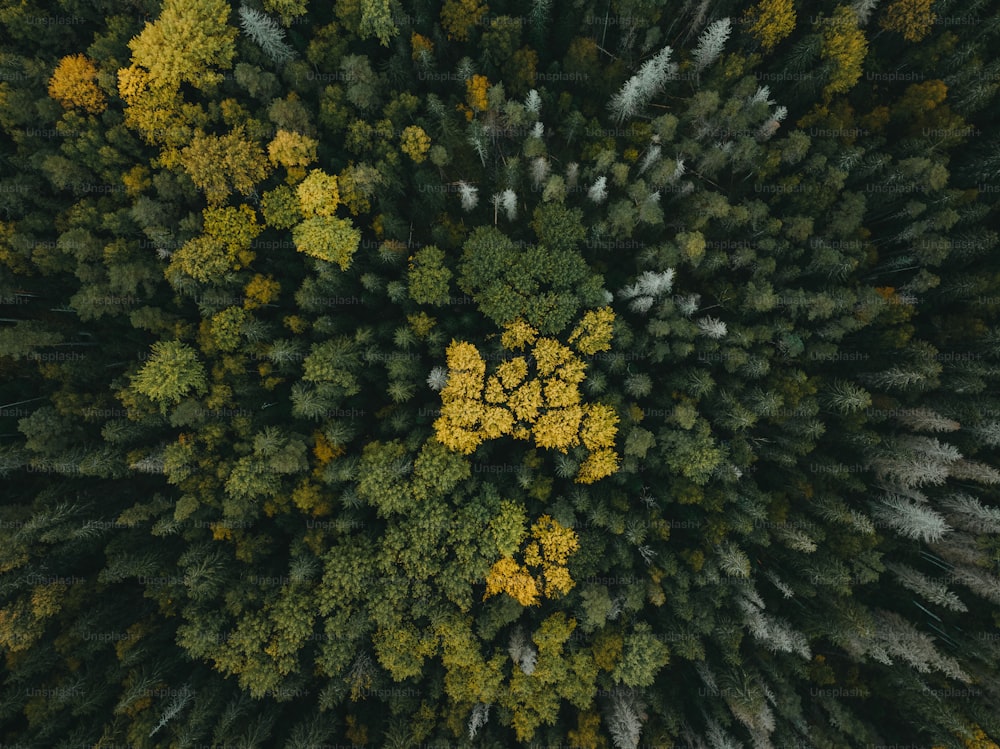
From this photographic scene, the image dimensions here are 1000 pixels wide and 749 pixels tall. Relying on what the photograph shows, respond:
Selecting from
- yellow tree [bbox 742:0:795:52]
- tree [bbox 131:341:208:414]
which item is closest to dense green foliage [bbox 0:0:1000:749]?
yellow tree [bbox 742:0:795:52]

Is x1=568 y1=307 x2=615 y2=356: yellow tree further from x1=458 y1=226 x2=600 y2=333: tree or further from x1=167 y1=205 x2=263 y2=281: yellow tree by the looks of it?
x1=167 y1=205 x2=263 y2=281: yellow tree

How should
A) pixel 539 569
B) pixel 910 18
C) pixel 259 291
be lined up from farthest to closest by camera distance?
pixel 259 291 → pixel 910 18 → pixel 539 569

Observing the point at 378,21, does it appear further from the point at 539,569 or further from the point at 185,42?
the point at 539,569

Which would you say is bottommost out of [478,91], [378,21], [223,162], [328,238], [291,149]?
[328,238]

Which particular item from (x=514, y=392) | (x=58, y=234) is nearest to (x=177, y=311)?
(x=58, y=234)

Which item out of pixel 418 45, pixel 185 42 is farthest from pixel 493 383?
pixel 185 42

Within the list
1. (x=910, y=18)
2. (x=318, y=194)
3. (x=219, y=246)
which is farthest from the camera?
(x=910, y=18)
